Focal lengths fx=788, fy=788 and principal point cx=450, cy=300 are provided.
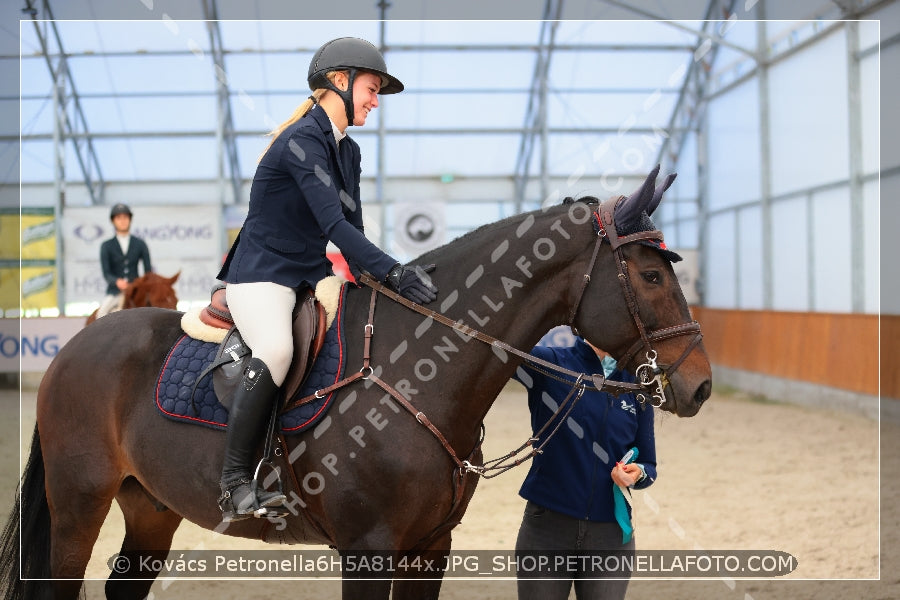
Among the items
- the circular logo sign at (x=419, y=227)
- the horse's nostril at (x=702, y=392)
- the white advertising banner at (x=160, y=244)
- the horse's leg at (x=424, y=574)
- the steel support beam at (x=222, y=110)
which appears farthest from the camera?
the steel support beam at (x=222, y=110)

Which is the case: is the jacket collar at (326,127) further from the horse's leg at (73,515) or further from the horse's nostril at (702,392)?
the horse's leg at (73,515)

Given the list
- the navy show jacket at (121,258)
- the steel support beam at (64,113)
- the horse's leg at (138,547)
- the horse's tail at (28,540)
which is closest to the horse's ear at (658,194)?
the horse's leg at (138,547)

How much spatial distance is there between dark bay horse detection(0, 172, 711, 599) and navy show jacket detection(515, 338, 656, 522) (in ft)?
1.40

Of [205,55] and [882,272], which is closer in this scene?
[882,272]

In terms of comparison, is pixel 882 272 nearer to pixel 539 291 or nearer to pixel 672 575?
pixel 672 575

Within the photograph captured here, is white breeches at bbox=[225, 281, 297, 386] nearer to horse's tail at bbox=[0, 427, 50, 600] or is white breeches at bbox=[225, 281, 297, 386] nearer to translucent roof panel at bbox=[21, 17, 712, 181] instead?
horse's tail at bbox=[0, 427, 50, 600]

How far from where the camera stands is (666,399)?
239cm

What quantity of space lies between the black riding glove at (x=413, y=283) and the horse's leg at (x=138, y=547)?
1.50 meters

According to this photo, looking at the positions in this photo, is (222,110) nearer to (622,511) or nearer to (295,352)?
(295,352)

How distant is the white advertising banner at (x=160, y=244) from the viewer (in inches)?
520

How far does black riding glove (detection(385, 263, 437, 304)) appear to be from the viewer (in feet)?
8.13

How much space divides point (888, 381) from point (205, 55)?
13459 millimetres

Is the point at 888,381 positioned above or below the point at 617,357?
below

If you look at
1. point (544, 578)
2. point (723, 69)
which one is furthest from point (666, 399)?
point (723, 69)
